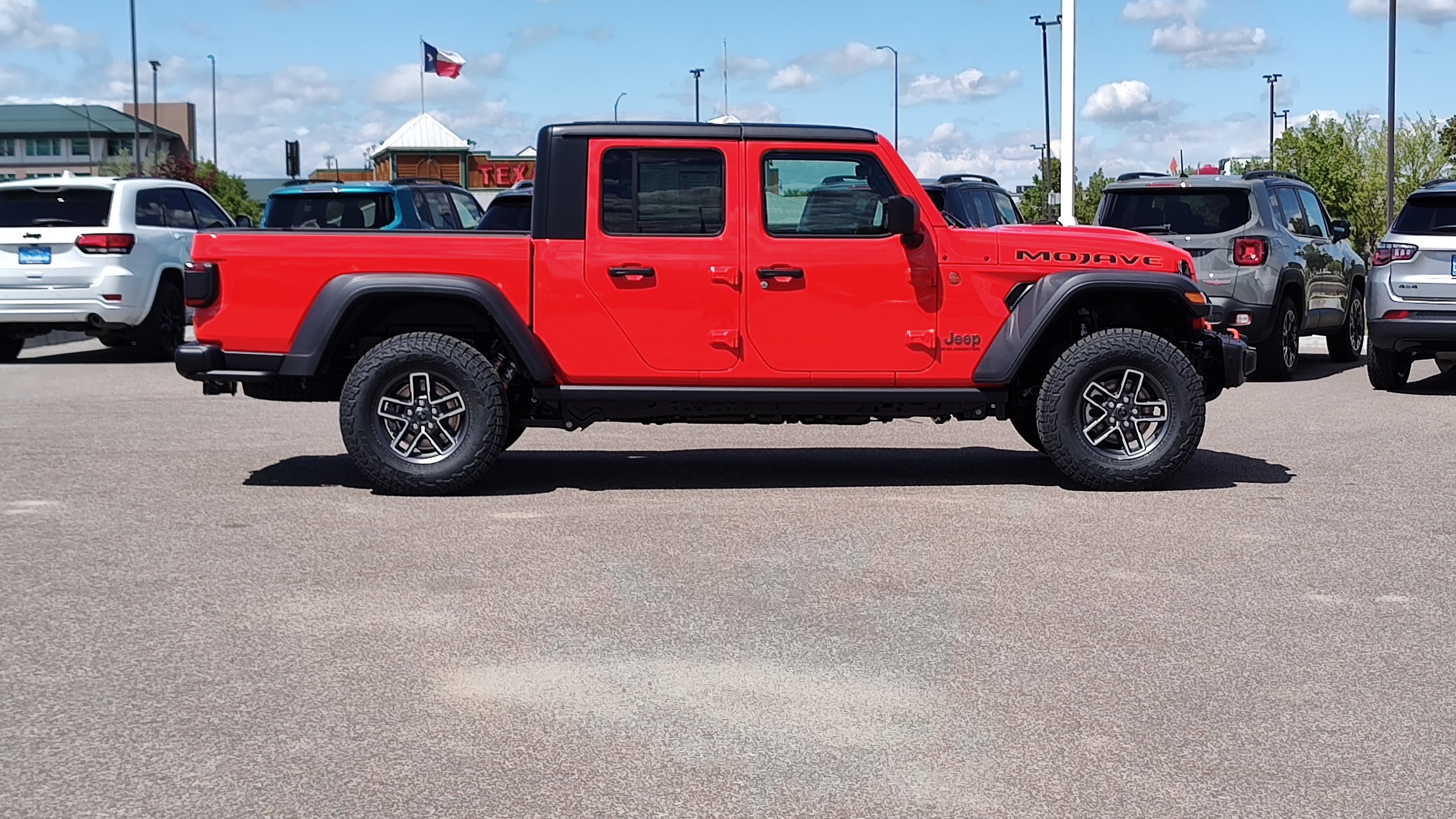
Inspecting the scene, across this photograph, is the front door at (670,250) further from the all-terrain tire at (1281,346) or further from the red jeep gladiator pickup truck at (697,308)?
the all-terrain tire at (1281,346)

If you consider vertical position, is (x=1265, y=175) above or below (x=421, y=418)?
above

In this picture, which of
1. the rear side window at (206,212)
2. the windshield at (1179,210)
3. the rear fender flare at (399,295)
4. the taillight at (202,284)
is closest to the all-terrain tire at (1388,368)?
the windshield at (1179,210)

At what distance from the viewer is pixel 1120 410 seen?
8.84m

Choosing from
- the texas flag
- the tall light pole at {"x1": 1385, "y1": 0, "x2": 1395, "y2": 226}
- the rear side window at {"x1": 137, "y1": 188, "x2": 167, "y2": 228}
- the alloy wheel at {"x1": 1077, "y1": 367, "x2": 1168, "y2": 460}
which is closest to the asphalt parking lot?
the alloy wheel at {"x1": 1077, "y1": 367, "x2": 1168, "y2": 460}

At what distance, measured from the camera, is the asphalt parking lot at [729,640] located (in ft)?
14.1

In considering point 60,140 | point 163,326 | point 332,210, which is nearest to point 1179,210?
point 332,210

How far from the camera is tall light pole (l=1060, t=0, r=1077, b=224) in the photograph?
2064 cm

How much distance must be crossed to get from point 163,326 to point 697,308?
33.4 ft

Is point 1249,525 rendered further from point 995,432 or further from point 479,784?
point 479,784

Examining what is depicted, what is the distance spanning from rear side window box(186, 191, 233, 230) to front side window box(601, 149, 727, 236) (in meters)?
10.3

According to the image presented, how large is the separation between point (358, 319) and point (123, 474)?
1.77 meters

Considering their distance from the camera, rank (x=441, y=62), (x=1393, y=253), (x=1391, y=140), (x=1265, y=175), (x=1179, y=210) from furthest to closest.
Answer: (x=441, y=62) < (x=1391, y=140) < (x=1265, y=175) < (x=1179, y=210) < (x=1393, y=253)

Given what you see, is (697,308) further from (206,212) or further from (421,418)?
(206,212)

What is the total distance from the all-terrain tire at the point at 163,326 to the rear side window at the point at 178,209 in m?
0.70
